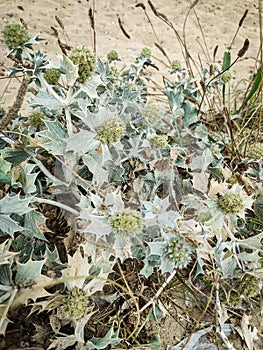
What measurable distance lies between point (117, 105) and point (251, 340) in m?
0.71

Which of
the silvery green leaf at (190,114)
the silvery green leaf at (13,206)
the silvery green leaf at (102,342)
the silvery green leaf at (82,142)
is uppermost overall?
the silvery green leaf at (82,142)

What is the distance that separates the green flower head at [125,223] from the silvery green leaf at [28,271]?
169 millimetres

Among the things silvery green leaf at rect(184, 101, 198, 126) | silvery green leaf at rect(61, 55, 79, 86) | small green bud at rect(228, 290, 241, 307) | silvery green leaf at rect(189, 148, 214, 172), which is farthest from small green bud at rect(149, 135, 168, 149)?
small green bud at rect(228, 290, 241, 307)

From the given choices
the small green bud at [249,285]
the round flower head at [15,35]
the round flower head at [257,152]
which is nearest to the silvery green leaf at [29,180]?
the round flower head at [15,35]

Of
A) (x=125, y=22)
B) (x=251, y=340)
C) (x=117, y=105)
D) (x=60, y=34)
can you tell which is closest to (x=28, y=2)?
(x=60, y=34)

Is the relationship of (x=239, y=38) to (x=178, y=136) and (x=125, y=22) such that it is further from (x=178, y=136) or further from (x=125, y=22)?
(x=178, y=136)

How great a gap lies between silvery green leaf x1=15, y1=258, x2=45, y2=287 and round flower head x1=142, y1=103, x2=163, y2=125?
581 mm

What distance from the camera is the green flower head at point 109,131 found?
3.38ft

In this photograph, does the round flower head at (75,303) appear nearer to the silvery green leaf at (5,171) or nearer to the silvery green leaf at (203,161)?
the silvery green leaf at (5,171)

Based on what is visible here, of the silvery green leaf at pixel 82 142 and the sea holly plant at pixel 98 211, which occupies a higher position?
the silvery green leaf at pixel 82 142

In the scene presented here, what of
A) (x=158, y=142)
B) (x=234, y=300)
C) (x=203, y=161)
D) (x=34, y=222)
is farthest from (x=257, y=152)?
(x=34, y=222)

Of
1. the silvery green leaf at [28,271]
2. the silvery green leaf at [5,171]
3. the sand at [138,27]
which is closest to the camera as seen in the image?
the silvery green leaf at [28,271]

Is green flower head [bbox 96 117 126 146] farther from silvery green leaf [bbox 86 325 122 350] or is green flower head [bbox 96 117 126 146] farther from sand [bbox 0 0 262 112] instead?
sand [bbox 0 0 262 112]

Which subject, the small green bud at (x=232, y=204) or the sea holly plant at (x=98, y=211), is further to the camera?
the small green bud at (x=232, y=204)
